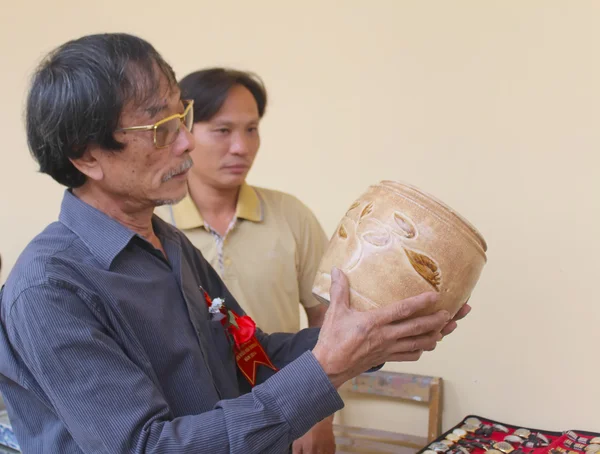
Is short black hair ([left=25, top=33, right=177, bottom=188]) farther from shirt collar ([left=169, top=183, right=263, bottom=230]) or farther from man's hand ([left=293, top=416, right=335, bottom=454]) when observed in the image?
man's hand ([left=293, top=416, right=335, bottom=454])

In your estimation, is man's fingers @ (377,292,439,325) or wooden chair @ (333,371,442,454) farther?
wooden chair @ (333,371,442,454)

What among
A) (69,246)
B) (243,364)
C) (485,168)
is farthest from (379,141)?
(69,246)

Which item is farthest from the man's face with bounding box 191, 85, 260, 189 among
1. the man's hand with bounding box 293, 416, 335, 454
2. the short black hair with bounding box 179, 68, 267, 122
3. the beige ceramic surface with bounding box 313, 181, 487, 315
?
the beige ceramic surface with bounding box 313, 181, 487, 315

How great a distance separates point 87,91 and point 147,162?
143 mm

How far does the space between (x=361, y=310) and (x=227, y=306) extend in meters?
0.41

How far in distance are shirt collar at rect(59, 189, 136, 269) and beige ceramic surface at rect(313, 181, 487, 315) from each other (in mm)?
354

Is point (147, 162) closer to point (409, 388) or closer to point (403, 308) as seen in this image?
point (403, 308)

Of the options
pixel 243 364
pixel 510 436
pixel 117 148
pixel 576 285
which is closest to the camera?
pixel 117 148

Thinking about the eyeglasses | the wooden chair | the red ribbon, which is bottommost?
the wooden chair

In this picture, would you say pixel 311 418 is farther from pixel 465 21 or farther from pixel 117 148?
pixel 465 21

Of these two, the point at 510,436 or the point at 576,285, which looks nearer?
the point at 510,436

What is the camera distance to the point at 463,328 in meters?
2.14

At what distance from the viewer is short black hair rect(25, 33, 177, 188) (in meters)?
0.98

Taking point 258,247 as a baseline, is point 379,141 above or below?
above
